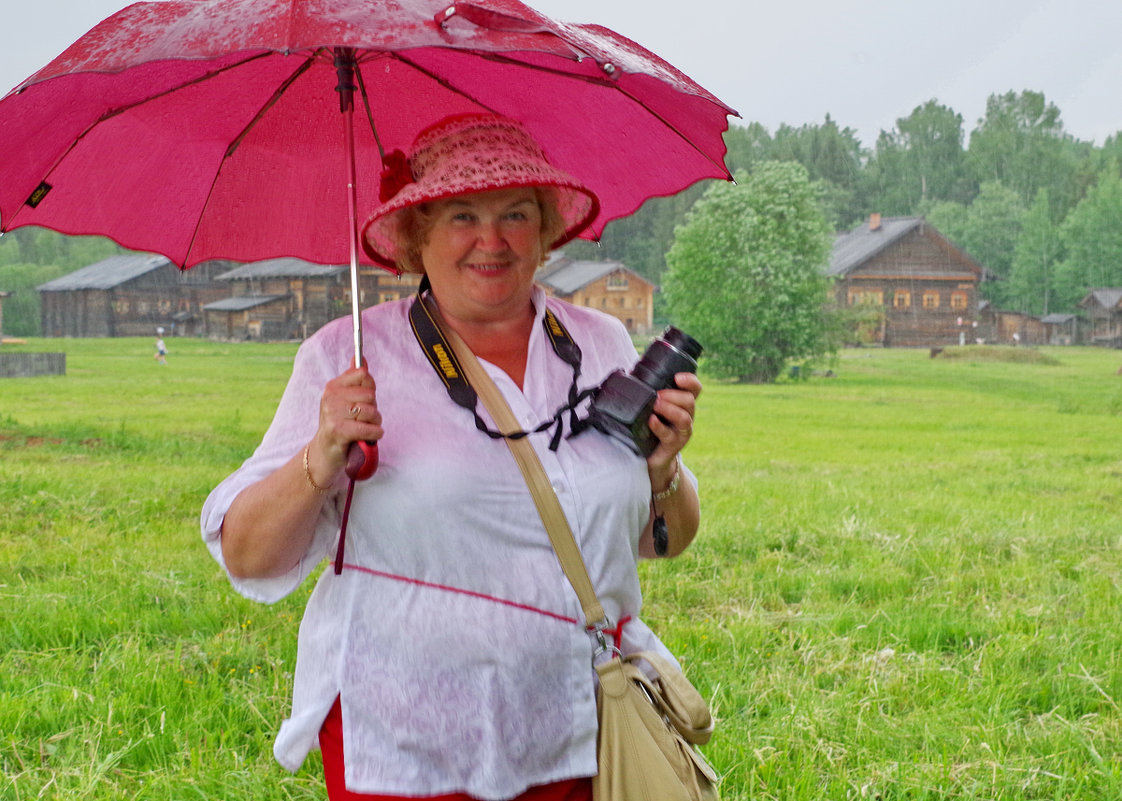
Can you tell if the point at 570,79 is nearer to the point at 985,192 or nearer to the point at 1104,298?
the point at 1104,298

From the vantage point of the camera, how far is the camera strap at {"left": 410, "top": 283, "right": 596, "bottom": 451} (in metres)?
1.71

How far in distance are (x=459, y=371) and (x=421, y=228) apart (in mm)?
315

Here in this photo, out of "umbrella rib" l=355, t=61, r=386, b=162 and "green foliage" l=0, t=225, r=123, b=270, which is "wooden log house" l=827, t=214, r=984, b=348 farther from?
"umbrella rib" l=355, t=61, r=386, b=162

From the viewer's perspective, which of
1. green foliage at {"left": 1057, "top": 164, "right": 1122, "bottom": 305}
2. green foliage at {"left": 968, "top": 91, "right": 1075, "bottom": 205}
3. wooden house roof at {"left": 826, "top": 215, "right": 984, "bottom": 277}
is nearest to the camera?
green foliage at {"left": 1057, "top": 164, "right": 1122, "bottom": 305}

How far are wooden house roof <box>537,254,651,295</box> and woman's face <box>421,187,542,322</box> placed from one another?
1168 inches

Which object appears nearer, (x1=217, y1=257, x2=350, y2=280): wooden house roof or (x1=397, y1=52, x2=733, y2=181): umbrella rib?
(x1=397, y1=52, x2=733, y2=181): umbrella rib

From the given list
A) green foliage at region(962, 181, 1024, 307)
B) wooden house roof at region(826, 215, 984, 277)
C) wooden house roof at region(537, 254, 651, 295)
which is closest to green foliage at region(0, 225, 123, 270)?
wooden house roof at region(537, 254, 651, 295)

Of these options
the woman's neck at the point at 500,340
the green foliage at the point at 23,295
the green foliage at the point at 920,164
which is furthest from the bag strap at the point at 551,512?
the green foliage at the point at 920,164

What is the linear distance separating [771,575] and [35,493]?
17.1 feet

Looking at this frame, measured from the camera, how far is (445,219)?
5.95 feet

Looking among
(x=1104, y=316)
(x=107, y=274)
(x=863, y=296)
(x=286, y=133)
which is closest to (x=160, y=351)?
(x=107, y=274)

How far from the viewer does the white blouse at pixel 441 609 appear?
1.65m

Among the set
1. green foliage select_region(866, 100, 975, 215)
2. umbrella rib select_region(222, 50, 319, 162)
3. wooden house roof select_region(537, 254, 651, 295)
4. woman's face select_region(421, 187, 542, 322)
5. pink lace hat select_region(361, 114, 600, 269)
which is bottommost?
woman's face select_region(421, 187, 542, 322)

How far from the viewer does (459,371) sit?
175 centimetres
